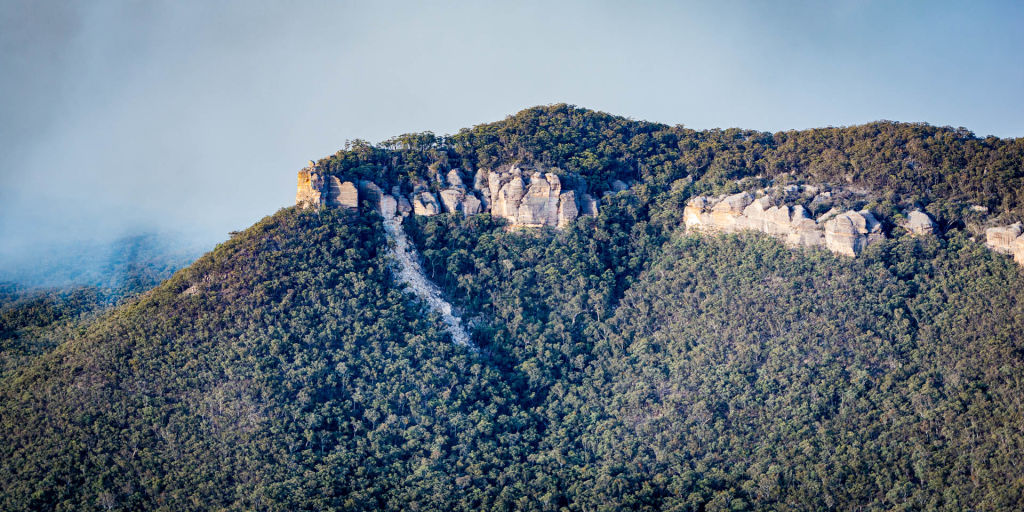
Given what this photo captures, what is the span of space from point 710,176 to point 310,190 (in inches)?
1278

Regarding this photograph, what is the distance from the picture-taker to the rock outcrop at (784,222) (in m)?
73.4

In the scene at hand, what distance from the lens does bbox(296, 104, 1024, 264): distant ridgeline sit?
74312mm

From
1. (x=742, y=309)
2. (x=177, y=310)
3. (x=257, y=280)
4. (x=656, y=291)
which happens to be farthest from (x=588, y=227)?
(x=177, y=310)

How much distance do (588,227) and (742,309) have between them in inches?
586

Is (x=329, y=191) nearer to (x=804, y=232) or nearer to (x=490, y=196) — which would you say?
(x=490, y=196)

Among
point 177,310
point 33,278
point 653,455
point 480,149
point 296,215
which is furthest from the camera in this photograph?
point 33,278

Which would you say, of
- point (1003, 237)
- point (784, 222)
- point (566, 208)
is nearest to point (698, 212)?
point (784, 222)

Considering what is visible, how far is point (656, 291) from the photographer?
7712 centimetres

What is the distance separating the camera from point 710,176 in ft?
277

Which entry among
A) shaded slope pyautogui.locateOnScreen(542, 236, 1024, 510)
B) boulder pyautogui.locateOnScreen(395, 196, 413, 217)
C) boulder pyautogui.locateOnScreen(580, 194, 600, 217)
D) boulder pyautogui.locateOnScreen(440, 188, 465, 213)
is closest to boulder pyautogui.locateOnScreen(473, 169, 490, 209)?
boulder pyautogui.locateOnScreen(440, 188, 465, 213)

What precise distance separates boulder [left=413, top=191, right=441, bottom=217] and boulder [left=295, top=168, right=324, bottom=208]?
764cm

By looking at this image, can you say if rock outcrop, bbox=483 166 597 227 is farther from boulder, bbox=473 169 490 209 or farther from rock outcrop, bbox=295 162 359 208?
rock outcrop, bbox=295 162 359 208

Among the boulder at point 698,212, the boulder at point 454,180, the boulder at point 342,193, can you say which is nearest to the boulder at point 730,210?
the boulder at point 698,212

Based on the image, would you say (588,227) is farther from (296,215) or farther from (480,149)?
(296,215)
